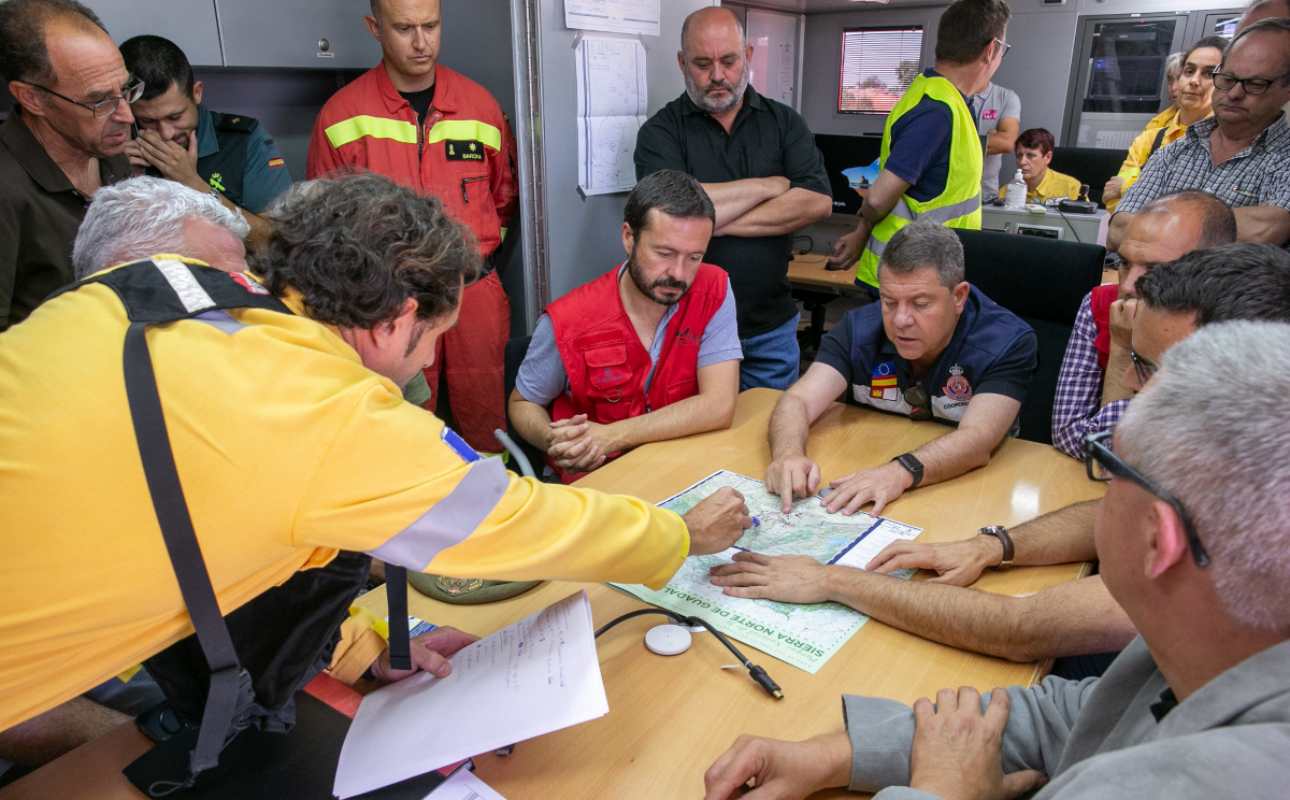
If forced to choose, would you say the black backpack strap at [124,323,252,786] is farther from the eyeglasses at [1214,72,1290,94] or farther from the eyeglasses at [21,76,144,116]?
the eyeglasses at [1214,72,1290,94]

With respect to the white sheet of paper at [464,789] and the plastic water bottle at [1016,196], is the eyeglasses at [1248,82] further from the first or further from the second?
the white sheet of paper at [464,789]

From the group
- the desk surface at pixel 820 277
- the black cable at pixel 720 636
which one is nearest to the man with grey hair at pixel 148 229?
the black cable at pixel 720 636

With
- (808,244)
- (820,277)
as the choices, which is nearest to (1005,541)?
(820,277)

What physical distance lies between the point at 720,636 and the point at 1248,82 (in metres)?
2.26

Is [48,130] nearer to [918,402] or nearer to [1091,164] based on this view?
[918,402]

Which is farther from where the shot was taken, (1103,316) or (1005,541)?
(1103,316)

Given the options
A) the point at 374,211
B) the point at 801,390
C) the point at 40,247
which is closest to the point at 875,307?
the point at 801,390

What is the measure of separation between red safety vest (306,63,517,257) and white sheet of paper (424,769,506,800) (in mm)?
1966

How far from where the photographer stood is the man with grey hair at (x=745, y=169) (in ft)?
8.61

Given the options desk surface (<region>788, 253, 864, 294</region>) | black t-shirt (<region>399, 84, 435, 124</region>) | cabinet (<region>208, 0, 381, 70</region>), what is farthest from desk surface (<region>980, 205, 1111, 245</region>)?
cabinet (<region>208, 0, 381, 70</region>)

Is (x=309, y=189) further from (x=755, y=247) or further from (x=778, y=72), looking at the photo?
(x=778, y=72)

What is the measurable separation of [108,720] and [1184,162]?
319 cm

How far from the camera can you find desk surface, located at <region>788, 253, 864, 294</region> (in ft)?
12.3

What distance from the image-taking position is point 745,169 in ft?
8.96
